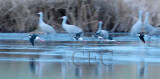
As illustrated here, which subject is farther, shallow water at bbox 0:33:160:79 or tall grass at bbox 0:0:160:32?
tall grass at bbox 0:0:160:32

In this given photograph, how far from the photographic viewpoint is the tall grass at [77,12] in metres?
22.5

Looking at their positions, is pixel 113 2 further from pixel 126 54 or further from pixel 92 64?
pixel 92 64

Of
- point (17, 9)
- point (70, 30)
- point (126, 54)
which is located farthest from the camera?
point (17, 9)

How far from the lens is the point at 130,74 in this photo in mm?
8133

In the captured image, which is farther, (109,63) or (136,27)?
(136,27)

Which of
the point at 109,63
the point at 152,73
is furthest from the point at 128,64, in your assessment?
the point at 152,73

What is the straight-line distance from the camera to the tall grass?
73.9ft

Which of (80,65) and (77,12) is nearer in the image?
(80,65)

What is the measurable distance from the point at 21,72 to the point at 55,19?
51.0ft

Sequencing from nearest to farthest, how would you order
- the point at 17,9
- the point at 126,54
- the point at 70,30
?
the point at 126,54 → the point at 70,30 → the point at 17,9

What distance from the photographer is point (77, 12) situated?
23.4 m

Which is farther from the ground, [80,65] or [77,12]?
[77,12]

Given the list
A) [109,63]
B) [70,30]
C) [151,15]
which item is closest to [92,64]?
[109,63]

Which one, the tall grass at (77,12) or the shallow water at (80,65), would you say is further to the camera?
the tall grass at (77,12)
